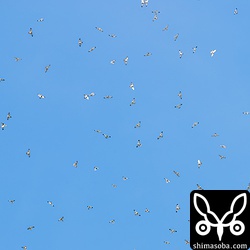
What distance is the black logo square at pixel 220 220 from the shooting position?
138ft

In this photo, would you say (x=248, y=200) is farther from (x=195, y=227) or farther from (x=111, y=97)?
(x=111, y=97)

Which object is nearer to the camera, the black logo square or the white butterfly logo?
the black logo square

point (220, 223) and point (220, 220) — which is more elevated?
point (220, 220)

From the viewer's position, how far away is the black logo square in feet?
138

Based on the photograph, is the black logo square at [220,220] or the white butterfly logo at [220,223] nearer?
the black logo square at [220,220]

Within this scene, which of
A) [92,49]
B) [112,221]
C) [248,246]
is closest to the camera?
[248,246]

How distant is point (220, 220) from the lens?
42281 mm

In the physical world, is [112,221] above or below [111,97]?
below

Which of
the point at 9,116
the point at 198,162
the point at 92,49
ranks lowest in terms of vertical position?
the point at 198,162

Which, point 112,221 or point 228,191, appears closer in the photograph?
point 228,191

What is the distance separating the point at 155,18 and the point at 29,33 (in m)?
17.8

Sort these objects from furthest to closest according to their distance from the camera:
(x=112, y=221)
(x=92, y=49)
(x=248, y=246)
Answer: (x=92, y=49) → (x=112, y=221) → (x=248, y=246)

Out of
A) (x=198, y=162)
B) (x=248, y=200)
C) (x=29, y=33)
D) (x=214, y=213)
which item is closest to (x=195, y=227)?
(x=214, y=213)

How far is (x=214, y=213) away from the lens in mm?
42531
